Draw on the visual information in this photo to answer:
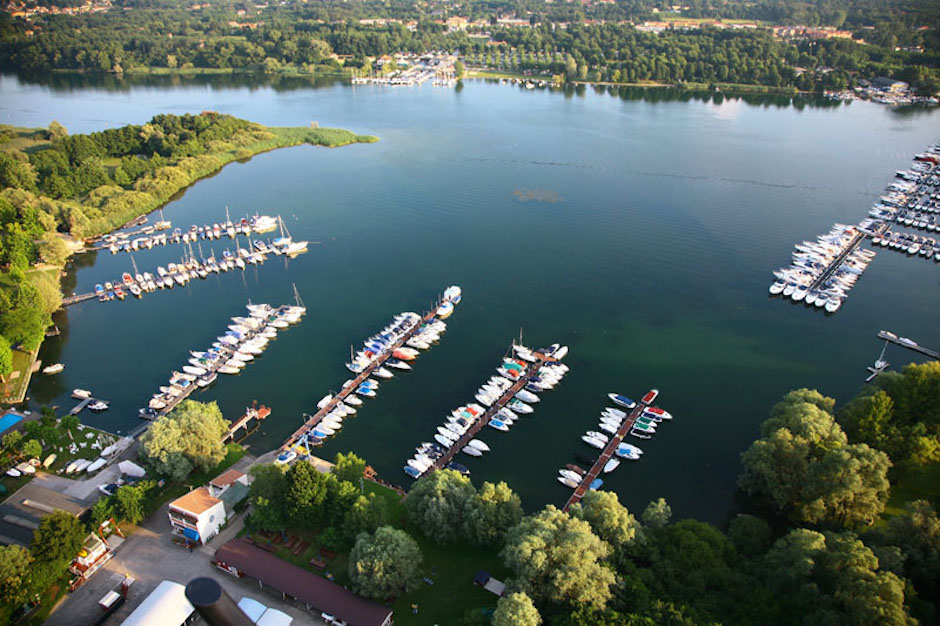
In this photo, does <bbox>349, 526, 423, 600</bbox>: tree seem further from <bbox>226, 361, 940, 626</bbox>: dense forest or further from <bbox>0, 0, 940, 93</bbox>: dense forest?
<bbox>0, 0, 940, 93</bbox>: dense forest

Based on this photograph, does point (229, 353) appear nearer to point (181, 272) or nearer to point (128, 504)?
point (181, 272)

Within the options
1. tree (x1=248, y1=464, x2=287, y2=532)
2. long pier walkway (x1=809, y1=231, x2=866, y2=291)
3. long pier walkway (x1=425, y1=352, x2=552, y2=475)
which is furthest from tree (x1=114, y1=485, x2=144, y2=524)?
long pier walkway (x1=809, y1=231, x2=866, y2=291)

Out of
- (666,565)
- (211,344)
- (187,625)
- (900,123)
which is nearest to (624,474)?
(666,565)

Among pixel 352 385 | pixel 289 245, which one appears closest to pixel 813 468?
pixel 352 385

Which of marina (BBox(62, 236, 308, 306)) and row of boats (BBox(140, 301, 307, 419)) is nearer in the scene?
row of boats (BBox(140, 301, 307, 419))

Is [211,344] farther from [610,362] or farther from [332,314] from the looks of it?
[610,362]

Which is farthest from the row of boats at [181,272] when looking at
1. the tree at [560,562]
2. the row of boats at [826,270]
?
the row of boats at [826,270]
